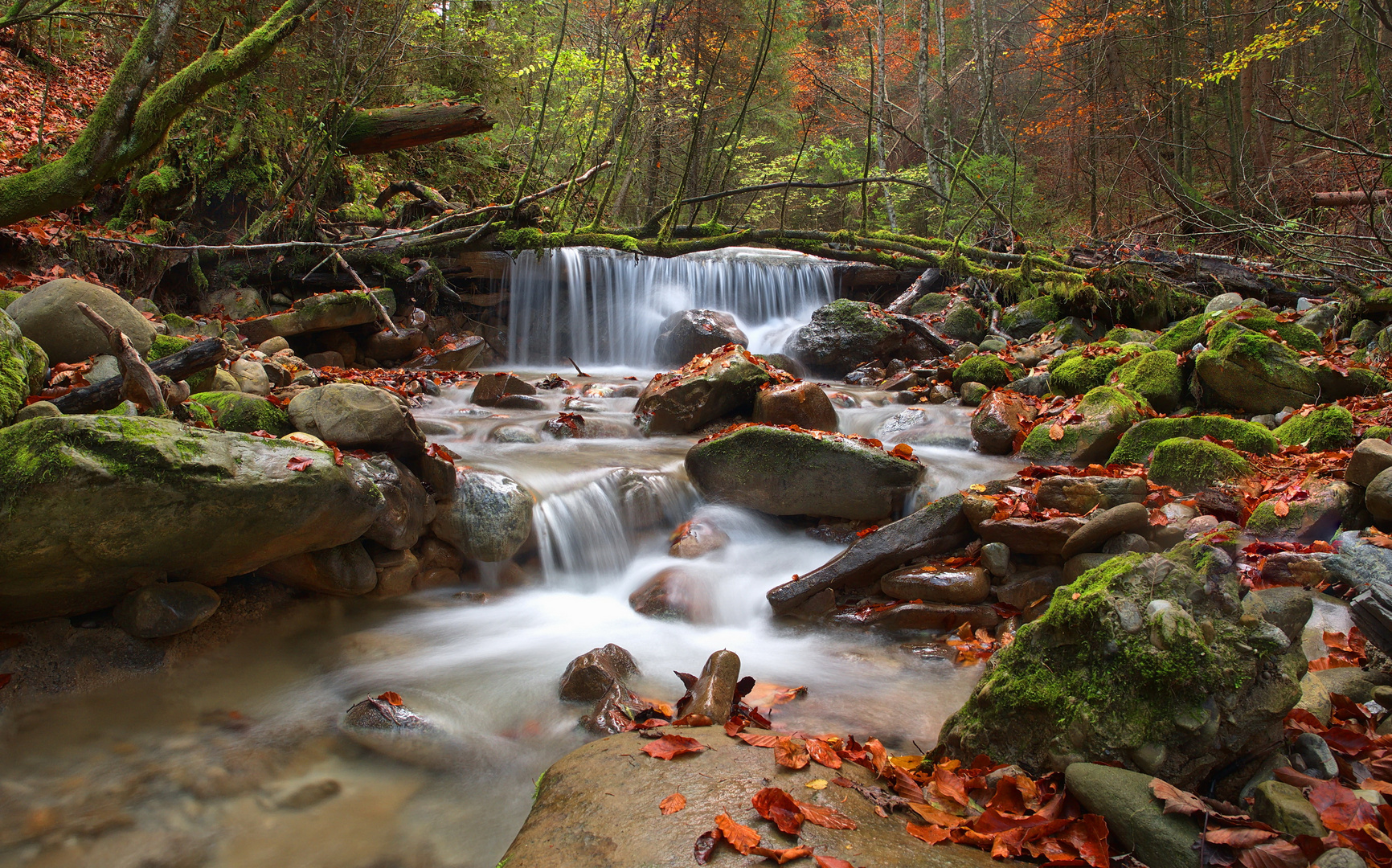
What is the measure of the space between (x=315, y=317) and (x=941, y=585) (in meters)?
8.93

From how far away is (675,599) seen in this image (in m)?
5.27

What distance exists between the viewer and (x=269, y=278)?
435 inches

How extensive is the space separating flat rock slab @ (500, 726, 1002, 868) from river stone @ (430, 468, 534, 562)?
2.81 metres

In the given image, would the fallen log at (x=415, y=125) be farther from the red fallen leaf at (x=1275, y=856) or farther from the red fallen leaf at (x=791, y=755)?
the red fallen leaf at (x=1275, y=856)

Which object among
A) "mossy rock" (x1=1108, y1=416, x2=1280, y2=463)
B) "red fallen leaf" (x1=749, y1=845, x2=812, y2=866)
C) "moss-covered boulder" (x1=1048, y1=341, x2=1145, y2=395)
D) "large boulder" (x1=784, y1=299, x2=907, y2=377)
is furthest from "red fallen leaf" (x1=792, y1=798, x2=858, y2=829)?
"large boulder" (x1=784, y1=299, x2=907, y2=377)

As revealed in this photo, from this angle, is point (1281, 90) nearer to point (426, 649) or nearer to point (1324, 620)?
point (1324, 620)

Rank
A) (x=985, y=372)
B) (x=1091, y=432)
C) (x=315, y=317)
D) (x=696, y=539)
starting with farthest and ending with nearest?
1. (x=315, y=317)
2. (x=985, y=372)
3. (x=1091, y=432)
4. (x=696, y=539)

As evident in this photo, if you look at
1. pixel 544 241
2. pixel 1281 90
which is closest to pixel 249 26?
pixel 544 241

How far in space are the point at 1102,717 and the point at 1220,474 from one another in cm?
380

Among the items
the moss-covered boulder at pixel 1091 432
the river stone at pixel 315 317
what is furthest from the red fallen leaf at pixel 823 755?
the river stone at pixel 315 317

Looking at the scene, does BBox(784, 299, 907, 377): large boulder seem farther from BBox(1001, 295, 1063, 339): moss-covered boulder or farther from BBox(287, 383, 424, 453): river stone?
BBox(287, 383, 424, 453): river stone

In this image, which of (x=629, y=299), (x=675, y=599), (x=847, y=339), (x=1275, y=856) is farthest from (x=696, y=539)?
(x=629, y=299)

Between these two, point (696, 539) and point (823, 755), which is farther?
point (696, 539)

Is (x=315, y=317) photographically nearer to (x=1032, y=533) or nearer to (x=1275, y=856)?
(x=1032, y=533)
